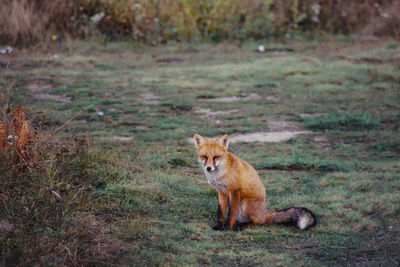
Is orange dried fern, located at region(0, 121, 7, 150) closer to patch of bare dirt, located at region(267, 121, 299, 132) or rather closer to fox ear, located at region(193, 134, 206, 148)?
fox ear, located at region(193, 134, 206, 148)

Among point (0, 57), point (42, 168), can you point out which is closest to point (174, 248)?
point (42, 168)

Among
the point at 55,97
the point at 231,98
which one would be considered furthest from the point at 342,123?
the point at 55,97

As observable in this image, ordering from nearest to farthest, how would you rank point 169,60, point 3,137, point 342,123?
1. point 3,137
2. point 342,123
3. point 169,60

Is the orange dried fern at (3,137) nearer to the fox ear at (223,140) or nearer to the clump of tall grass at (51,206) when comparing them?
the clump of tall grass at (51,206)

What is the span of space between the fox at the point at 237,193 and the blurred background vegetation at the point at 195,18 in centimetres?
1036

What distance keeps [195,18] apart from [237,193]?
12206 millimetres

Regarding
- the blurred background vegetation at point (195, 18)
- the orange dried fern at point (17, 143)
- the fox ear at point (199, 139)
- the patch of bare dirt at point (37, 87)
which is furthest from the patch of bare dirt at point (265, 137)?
the blurred background vegetation at point (195, 18)

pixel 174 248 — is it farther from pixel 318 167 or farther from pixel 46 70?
pixel 46 70

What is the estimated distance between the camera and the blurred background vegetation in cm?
1547

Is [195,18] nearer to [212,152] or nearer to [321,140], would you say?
[321,140]

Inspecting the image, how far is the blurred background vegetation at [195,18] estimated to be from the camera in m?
15.5

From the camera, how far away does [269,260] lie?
4.37 meters

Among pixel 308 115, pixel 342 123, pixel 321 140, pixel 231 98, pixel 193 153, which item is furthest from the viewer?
pixel 231 98

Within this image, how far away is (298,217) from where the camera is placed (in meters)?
5.00
